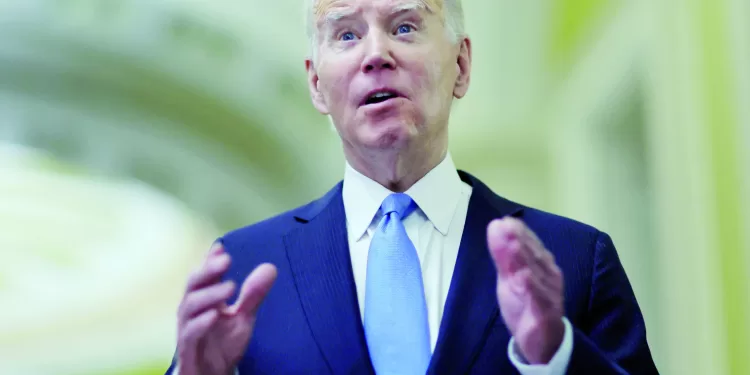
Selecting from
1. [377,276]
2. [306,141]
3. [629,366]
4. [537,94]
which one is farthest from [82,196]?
[629,366]

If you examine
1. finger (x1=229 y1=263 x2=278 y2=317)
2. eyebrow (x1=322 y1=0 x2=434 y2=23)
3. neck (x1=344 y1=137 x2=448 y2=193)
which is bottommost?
finger (x1=229 y1=263 x2=278 y2=317)

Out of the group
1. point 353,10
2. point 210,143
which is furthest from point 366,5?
point 210,143

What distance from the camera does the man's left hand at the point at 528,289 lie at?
0.76 metres

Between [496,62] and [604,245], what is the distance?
2.04 feet

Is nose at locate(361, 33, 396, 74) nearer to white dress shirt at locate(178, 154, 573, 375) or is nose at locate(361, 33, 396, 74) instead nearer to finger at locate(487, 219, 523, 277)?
white dress shirt at locate(178, 154, 573, 375)

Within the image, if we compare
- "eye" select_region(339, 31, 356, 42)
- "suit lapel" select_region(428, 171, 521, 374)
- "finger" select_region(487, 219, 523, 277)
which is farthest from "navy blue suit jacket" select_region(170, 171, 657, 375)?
"eye" select_region(339, 31, 356, 42)

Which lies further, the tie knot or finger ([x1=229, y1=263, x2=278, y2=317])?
the tie knot

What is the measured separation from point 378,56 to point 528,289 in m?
0.38

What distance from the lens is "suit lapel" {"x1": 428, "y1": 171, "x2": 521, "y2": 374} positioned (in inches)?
34.4

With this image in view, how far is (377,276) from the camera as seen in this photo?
95cm

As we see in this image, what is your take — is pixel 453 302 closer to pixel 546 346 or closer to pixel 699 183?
pixel 546 346

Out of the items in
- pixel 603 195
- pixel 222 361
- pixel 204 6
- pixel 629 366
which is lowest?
pixel 629 366

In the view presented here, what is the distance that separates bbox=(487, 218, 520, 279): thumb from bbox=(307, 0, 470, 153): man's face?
27 cm

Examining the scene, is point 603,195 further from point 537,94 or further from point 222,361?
point 222,361
